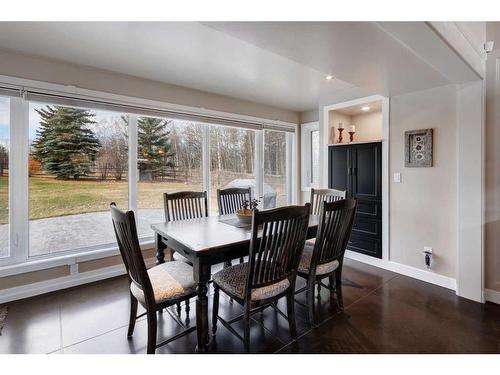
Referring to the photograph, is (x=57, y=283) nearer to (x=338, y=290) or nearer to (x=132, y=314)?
(x=132, y=314)

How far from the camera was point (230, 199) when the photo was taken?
312 centimetres

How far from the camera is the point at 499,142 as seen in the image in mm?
2387

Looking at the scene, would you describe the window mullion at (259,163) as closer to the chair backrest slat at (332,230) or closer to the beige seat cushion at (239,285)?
the chair backrest slat at (332,230)

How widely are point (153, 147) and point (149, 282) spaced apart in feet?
7.42

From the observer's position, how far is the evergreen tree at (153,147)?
11.0 ft

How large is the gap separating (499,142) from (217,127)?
3.31 meters

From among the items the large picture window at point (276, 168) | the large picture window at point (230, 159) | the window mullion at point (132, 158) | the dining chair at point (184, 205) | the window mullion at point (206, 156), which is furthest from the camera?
the large picture window at point (276, 168)

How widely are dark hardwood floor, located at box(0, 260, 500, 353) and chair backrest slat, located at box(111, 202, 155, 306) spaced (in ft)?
1.75

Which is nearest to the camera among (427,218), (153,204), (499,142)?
(499,142)

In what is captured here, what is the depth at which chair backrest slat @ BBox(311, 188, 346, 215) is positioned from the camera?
2864mm

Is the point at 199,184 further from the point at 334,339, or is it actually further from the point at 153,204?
the point at 334,339

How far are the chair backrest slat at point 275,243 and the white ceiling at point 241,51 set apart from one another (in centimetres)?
109

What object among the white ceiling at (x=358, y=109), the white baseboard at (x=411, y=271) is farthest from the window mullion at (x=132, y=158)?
the white baseboard at (x=411, y=271)
